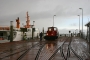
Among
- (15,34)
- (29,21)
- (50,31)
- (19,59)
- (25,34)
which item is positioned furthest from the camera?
(29,21)

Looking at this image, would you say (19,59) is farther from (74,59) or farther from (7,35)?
(7,35)

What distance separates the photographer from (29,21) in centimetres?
6950

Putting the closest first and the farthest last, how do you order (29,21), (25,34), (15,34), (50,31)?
1. (50,31)
2. (15,34)
3. (25,34)
4. (29,21)

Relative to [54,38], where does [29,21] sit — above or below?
above

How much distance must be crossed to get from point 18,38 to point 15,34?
1.88 m

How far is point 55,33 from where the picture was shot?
46.8 meters

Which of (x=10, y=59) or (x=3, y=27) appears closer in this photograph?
(x=10, y=59)

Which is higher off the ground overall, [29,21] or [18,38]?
[29,21]

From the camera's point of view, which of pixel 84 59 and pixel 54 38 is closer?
pixel 84 59

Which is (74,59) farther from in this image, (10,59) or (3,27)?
(3,27)

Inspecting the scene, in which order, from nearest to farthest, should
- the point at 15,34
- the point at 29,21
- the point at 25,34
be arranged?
1. the point at 15,34
2. the point at 25,34
3. the point at 29,21

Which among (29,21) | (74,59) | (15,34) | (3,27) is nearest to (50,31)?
(15,34)

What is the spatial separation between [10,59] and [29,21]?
2165 inches

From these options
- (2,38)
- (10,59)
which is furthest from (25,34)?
(10,59)
